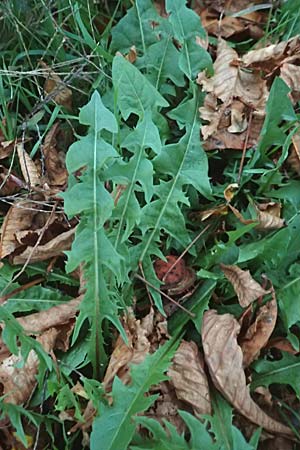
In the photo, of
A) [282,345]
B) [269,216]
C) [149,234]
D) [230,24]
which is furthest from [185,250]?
[230,24]

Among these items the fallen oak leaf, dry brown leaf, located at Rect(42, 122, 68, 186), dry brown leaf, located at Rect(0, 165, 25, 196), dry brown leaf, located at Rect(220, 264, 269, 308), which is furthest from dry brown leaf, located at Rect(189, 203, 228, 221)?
dry brown leaf, located at Rect(0, 165, 25, 196)

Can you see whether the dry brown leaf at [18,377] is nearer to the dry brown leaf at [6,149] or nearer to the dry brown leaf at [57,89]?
the dry brown leaf at [6,149]

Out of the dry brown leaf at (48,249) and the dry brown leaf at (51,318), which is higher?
the dry brown leaf at (48,249)

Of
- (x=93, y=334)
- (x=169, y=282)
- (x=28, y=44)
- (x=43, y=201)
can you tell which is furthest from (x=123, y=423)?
(x=28, y=44)

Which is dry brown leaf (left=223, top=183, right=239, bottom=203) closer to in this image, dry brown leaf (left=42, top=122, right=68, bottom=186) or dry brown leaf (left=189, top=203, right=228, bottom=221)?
dry brown leaf (left=189, top=203, right=228, bottom=221)

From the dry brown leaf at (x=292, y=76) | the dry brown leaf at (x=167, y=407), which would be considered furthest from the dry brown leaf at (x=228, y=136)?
the dry brown leaf at (x=167, y=407)

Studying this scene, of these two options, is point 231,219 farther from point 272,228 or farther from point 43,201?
point 43,201

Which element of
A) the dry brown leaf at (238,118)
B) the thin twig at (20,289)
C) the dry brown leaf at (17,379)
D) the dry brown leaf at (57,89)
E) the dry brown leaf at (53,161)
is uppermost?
the dry brown leaf at (238,118)
